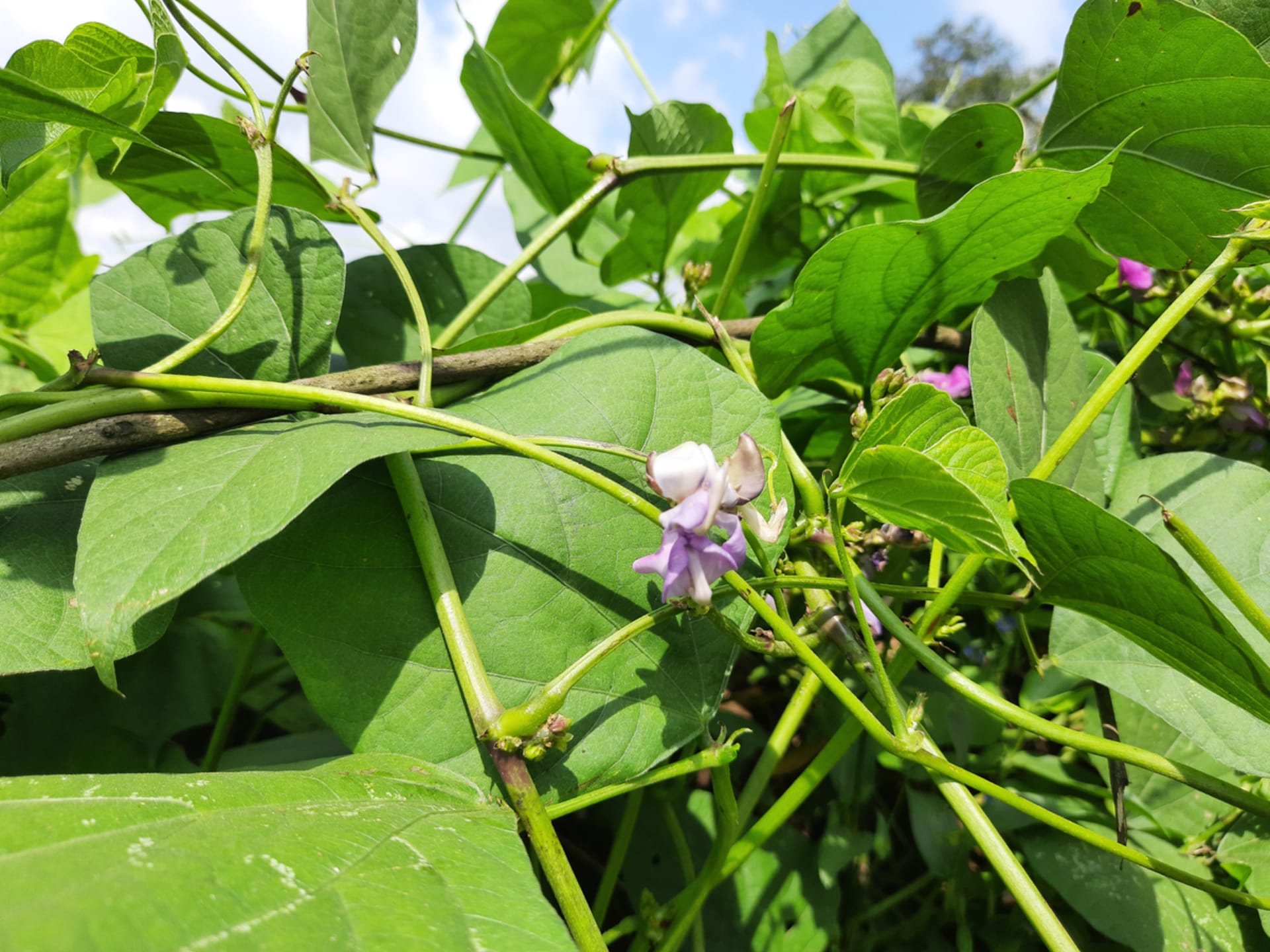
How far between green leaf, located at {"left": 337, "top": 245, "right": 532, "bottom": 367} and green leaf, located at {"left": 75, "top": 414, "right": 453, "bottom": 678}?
235mm

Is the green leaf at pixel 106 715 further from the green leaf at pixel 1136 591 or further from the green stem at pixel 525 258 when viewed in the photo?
the green leaf at pixel 1136 591

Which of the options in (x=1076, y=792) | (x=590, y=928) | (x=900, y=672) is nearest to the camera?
(x=590, y=928)

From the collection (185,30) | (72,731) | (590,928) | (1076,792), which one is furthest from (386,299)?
(1076,792)

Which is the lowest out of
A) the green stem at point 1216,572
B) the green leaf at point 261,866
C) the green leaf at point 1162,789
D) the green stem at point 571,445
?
the green leaf at point 1162,789

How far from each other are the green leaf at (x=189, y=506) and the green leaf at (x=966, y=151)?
39 centimetres

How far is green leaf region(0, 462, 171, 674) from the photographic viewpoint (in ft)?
1.09

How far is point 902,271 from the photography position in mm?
426

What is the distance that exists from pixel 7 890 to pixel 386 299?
447 millimetres

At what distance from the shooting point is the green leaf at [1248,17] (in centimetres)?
47

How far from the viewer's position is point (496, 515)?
0.37 meters

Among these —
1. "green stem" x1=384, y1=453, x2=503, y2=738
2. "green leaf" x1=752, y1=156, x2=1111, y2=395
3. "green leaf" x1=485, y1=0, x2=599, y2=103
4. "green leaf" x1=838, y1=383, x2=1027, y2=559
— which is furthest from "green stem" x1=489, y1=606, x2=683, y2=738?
"green leaf" x1=485, y1=0, x2=599, y2=103

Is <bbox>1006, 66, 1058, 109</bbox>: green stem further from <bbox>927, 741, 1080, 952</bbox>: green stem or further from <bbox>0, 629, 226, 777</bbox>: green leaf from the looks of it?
<bbox>0, 629, 226, 777</bbox>: green leaf

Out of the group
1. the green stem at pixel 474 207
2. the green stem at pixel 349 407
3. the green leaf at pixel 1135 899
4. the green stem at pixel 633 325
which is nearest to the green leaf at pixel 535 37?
the green stem at pixel 474 207

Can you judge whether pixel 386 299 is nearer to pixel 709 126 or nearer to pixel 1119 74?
pixel 709 126
